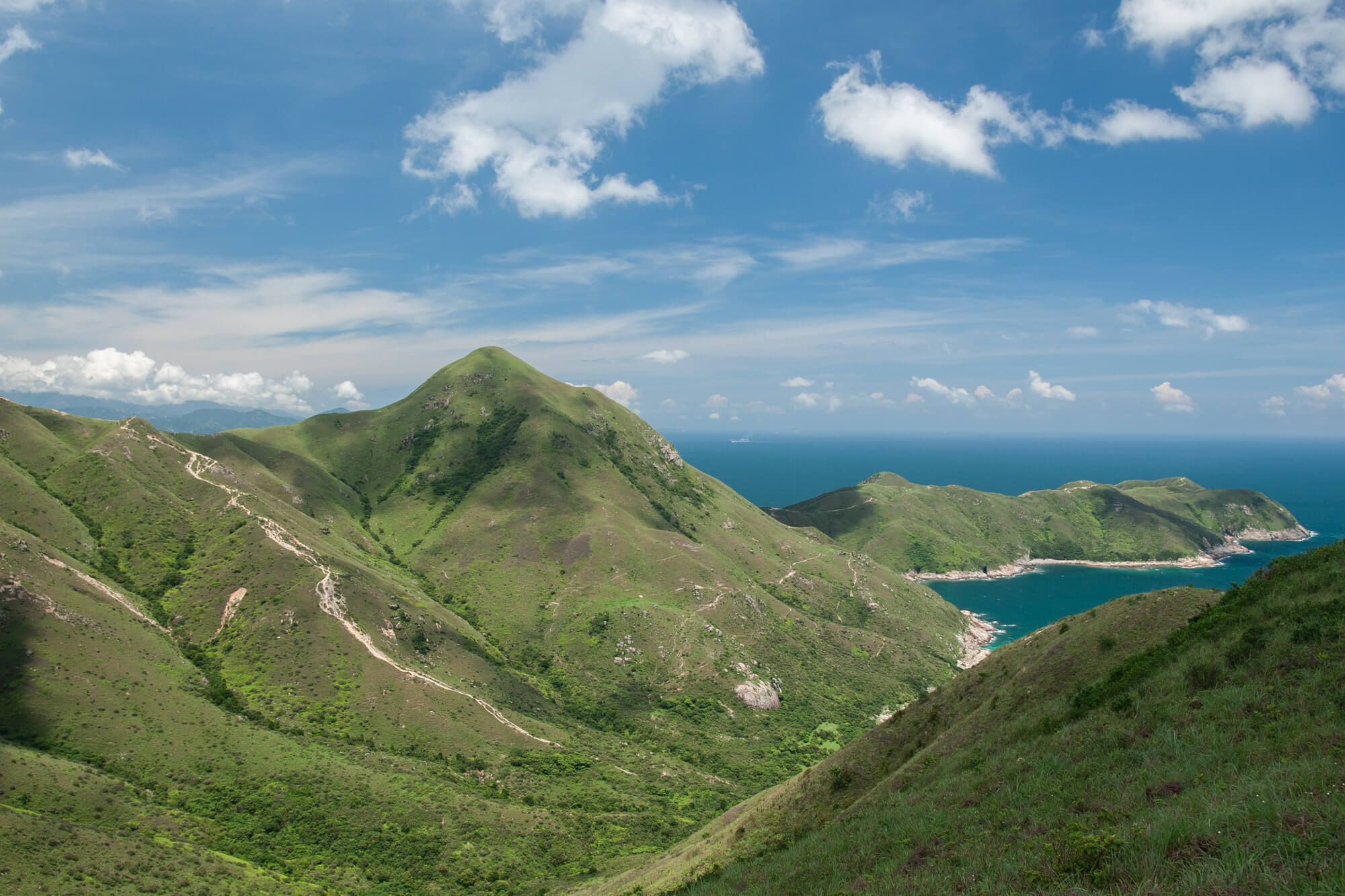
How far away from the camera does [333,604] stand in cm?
12925

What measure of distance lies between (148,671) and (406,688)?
134ft

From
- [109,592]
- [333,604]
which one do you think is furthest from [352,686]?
[109,592]

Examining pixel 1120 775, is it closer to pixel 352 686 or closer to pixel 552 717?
pixel 352 686

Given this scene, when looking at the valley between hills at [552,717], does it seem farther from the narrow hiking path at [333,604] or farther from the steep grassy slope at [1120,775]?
the narrow hiking path at [333,604]

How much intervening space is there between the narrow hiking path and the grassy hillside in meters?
0.64

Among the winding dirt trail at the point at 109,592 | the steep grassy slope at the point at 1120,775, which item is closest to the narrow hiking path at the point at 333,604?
the winding dirt trail at the point at 109,592

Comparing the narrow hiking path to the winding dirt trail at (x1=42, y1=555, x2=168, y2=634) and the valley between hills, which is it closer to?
the valley between hills

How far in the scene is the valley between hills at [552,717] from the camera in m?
27.1

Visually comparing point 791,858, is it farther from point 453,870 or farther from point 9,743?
point 9,743

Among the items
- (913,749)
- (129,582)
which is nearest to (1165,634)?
(913,749)

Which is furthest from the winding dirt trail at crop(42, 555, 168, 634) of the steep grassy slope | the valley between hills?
the steep grassy slope

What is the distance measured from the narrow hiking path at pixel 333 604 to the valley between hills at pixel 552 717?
80 cm

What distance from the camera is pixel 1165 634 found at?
39656mm

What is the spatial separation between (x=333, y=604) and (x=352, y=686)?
23307 millimetres
